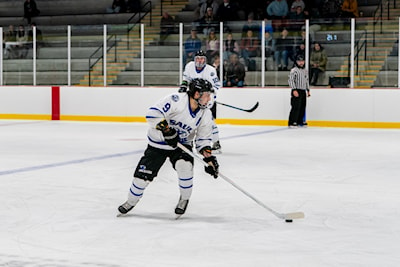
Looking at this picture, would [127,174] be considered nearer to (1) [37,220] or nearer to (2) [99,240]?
(1) [37,220]

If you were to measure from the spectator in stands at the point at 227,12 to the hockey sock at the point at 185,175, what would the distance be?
1222 centimetres

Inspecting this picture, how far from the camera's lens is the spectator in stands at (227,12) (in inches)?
669

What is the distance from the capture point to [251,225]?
473cm

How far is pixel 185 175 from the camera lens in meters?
5.00

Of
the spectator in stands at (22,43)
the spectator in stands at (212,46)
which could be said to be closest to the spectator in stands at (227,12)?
the spectator in stands at (212,46)

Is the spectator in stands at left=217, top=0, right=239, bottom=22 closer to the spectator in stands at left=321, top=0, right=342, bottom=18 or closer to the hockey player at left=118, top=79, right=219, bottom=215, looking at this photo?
the spectator in stands at left=321, top=0, right=342, bottom=18

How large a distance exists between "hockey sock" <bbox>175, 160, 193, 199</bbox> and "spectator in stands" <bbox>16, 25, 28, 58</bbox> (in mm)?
11752

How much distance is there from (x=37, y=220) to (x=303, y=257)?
184 cm

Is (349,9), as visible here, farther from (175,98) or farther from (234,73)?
(175,98)

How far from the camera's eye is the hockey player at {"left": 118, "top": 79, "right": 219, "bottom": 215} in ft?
15.7

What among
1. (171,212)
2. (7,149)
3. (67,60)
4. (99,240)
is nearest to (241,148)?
(7,149)

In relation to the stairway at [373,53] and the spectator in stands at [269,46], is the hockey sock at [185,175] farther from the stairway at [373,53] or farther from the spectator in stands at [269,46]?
the spectator in stands at [269,46]

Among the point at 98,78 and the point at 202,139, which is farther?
the point at 98,78

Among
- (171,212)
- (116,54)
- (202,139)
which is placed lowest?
(171,212)
